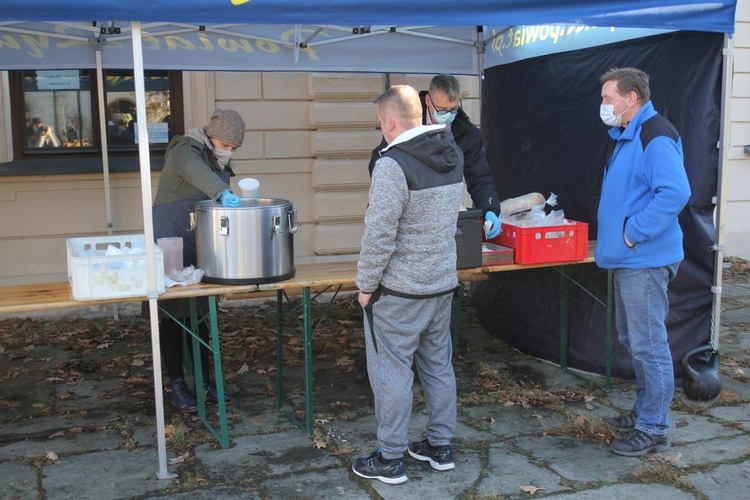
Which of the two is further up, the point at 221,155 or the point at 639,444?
the point at 221,155

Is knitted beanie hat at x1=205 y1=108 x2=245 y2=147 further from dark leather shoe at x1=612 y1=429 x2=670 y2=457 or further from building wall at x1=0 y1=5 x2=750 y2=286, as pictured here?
building wall at x1=0 y1=5 x2=750 y2=286

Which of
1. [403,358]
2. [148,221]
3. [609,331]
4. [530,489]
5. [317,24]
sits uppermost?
[317,24]

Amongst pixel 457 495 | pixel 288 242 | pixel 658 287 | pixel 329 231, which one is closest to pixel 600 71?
pixel 658 287

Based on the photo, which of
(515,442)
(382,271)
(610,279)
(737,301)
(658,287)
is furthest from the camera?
(737,301)

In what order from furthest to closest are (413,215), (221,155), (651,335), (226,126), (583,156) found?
(583,156) → (221,155) → (226,126) → (651,335) → (413,215)

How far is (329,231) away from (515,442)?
3.78 meters

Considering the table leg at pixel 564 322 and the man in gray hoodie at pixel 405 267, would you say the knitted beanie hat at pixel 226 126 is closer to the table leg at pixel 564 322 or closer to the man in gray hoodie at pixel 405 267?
the man in gray hoodie at pixel 405 267

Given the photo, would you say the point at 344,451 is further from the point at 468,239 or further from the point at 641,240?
the point at 641,240

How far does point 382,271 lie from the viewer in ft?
11.6

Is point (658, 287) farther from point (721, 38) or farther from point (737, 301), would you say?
point (737, 301)

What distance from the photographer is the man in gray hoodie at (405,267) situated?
3.45 m

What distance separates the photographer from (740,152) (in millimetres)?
9273

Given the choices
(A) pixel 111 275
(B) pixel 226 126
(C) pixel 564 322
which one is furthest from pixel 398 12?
(C) pixel 564 322

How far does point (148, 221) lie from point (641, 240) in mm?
2249
